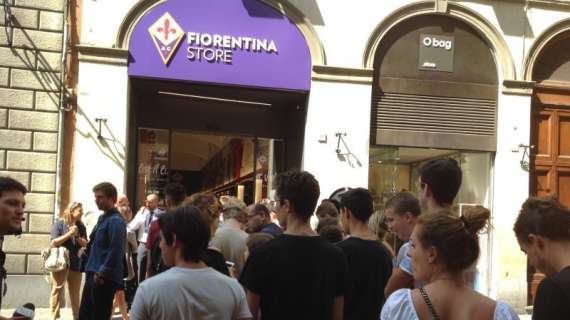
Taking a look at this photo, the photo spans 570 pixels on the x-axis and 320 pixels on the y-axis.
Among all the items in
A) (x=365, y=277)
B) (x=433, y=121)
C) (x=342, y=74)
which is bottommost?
(x=365, y=277)

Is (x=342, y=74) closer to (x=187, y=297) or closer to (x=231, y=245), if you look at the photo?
(x=231, y=245)

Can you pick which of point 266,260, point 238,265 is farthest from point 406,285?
point 238,265

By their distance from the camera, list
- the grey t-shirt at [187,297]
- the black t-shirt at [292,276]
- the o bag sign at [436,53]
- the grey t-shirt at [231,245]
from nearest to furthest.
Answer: the grey t-shirt at [187,297] < the black t-shirt at [292,276] < the grey t-shirt at [231,245] < the o bag sign at [436,53]

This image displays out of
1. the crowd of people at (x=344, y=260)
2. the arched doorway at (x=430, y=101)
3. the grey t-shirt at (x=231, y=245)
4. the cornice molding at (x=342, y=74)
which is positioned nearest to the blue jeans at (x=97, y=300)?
the crowd of people at (x=344, y=260)

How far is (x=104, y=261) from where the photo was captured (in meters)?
7.25

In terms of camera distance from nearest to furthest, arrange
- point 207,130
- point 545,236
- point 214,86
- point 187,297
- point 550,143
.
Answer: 1. point 545,236
2. point 187,297
3. point 214,86
4. point 207,130
5. point 550,143

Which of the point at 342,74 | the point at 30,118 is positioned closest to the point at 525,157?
the point at 342,74

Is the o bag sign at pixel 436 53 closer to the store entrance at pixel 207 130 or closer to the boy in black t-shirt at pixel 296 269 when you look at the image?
the store entrance at pixel 207 130

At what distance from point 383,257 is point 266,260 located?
112 cm

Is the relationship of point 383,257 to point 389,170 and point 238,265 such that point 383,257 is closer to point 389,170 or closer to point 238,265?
point 238,265

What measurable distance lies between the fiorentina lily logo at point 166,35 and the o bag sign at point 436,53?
14.6 feet

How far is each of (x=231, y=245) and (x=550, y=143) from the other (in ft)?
30.7

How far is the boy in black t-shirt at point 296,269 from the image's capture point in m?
3.85

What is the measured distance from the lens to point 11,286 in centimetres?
1072
